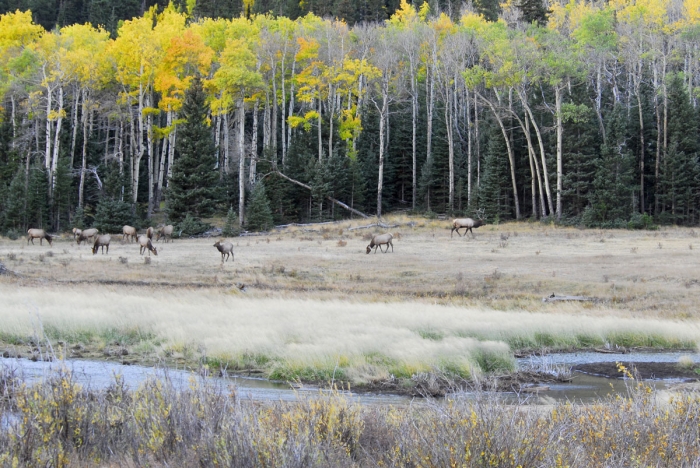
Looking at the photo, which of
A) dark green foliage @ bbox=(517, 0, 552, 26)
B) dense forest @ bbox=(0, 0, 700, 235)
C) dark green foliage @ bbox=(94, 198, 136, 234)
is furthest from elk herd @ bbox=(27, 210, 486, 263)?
dark green foliage @ bbox=(517, 0, 552, 26)

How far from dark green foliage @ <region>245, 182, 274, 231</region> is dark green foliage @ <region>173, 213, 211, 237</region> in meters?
3.44

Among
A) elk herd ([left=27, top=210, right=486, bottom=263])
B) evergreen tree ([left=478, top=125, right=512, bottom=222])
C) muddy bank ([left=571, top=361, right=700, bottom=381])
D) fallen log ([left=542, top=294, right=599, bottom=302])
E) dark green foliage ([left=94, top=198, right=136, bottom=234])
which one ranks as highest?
evergreen tree ([left=478, top=125, right=512, bottom=222])

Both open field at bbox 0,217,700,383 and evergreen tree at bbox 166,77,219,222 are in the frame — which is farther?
evergreen tree at bbox 166,77,219,222

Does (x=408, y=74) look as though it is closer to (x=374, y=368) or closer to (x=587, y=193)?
(x=587, y=193)

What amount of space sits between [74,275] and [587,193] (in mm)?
37582

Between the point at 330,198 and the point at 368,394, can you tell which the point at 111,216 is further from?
the point at 368,394

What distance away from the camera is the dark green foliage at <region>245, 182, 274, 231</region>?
156 ft

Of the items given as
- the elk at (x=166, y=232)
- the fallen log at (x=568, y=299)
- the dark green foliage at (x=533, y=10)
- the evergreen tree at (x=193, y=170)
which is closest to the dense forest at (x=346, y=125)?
the evergreen tree at (x=193, y=170)

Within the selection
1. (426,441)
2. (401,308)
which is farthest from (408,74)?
(426,441)

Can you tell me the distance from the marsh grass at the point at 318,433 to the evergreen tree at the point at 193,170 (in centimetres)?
4157

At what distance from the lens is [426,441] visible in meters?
5.19

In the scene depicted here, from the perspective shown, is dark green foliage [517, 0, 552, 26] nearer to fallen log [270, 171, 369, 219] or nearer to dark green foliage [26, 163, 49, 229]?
fallen log [270, 171, 369, 219]

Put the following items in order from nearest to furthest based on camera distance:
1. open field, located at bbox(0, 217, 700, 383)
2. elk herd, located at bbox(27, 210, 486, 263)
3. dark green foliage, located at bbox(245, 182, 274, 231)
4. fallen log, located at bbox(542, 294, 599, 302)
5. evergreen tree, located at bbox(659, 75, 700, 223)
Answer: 1. open field, located at bbox(0, 217, 700, 383)
2. fallen log, located at bbox(542, 294, 599, 302)
3. elk herd, located at bbox(27, 210, 486, 263)
4. dark green foliage, located at bbox(245, 182, 274, 231)
5. evergreen tree, located at bbox(659, 75, 700, 223)

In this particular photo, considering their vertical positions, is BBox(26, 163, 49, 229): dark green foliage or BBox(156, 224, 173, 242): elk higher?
BBox(26, 163, 49, 229): dark green foliage
